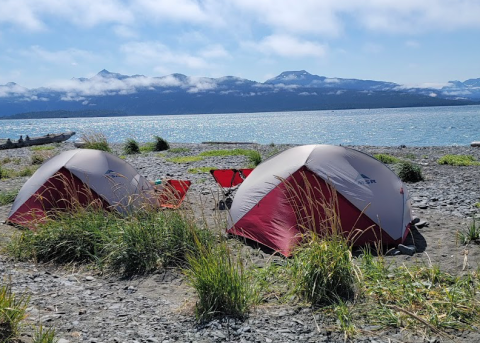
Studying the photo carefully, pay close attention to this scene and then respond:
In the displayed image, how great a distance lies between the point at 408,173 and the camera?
15.6 m

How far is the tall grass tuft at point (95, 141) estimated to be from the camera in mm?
22547

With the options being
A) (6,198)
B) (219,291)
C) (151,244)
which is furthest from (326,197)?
(6,198)

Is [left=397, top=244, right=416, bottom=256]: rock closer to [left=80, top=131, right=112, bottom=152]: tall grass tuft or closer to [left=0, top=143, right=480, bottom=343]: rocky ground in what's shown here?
[left=0, top=143, right=480, bottom=343]: rocky ground

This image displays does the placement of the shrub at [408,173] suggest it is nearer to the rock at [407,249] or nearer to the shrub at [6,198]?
the rock at [407,249]

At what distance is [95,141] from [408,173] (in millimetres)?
15426

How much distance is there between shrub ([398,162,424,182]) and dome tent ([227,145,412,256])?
662cm

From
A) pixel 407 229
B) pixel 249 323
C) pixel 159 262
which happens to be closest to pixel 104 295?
pixel 159 262

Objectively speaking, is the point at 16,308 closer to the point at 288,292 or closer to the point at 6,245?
the point at 288,292

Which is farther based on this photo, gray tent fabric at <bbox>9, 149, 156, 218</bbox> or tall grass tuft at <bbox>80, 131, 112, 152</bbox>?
tall grass tuft at <bbox>80, 131, 112, 152</bbox>

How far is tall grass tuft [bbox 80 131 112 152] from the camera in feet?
74.0

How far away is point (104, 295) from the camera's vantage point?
6250 mm

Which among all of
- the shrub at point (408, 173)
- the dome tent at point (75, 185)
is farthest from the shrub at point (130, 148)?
the dome tent at point (75, 185)

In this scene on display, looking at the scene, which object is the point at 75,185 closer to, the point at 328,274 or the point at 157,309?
the point at 157,309

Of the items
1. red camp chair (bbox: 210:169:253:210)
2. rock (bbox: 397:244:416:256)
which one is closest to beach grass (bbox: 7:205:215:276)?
rock (bbox: 397:244:416:256)
